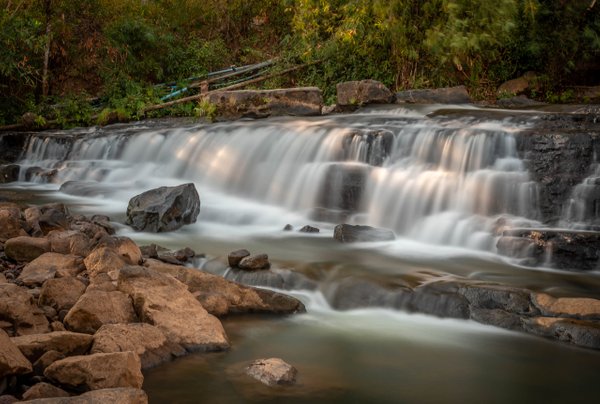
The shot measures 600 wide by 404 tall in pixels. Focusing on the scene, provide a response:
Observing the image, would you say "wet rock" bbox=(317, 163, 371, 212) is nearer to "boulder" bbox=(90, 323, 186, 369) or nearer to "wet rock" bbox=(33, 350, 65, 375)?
"boulder" bbox=(90, 323, 186, 369)

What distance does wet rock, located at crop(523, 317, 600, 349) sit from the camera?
5016 mm

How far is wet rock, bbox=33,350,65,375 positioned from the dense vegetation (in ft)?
40.1

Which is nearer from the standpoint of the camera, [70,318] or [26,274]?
[70,318]

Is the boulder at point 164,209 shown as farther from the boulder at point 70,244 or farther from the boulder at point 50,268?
the boulder at point 50,268

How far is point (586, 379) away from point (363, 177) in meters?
5.49

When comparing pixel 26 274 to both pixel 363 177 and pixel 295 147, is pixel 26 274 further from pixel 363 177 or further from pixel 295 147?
pixel 295 147

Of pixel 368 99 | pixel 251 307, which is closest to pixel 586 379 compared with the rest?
pixel 251 307

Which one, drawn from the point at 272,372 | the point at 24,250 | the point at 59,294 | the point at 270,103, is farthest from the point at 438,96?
the point at 272,372

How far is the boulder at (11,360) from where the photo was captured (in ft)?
12.1

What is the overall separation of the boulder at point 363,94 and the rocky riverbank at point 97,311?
28.9 feet

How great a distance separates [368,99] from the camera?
14.8m

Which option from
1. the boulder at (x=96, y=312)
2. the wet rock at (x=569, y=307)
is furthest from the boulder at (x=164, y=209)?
the wet rock at (x=569, y=307)

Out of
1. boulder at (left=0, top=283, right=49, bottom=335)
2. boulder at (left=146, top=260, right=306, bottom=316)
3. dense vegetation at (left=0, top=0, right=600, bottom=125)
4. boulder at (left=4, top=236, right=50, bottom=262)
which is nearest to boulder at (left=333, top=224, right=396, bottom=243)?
boulder at (left=146, top=260, right=306, bottom=316)

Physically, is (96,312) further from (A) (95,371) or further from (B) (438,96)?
(B) (438,96)
